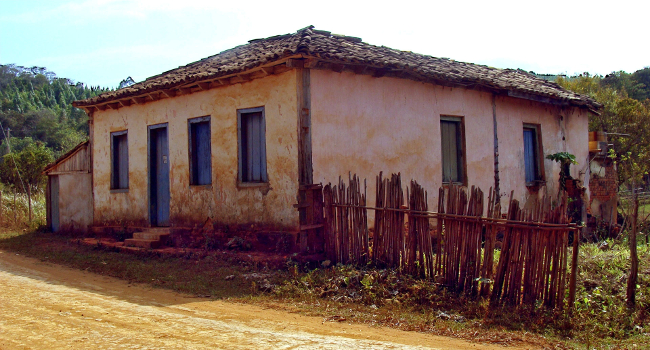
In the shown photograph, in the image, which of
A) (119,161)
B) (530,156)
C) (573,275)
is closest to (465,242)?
(573,275)

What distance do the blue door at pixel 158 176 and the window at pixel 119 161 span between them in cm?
126

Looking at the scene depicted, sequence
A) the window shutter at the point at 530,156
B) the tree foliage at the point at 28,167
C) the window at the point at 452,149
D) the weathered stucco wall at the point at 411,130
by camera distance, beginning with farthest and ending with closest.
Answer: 1. the tree foliage at the point at 28,167
2. the window shutter at the point at 530,156
3. the window at the point at 452,149
4. the weathered stucco wall at the point at 411,130

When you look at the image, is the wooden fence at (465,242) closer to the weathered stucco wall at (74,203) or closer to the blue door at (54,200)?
the weathered stucco wall at (74,203)

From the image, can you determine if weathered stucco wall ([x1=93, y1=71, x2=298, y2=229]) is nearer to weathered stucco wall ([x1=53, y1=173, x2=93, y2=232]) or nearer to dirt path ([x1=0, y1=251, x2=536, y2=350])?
weathered stucco wall ([x1=53, y1=173, x2=93, y2=232])

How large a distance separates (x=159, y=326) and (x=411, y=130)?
655cm

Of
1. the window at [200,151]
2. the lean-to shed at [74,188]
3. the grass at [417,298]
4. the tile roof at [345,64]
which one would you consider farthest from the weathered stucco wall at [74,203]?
the grass at [417,298]

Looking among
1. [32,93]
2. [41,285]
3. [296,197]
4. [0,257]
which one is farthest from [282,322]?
[32,93]

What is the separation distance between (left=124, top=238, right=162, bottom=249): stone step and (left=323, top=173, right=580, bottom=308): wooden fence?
4203 millimetres

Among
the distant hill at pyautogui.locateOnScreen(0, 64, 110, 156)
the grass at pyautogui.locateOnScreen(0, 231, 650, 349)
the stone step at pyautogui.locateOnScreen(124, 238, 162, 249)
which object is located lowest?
the grass at pyautogui.locateOnScreen(0, 231, 650, 349)

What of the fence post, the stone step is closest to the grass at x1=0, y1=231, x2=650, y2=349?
the fence post

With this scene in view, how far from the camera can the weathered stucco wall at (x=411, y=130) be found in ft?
29.9

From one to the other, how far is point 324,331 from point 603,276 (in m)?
3.51

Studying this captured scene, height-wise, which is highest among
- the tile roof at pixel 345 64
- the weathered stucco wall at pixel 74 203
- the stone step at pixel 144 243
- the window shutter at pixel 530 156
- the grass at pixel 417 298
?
the tile roof at pixel 345 64

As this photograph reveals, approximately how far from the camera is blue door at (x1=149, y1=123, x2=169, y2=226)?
1168cm
